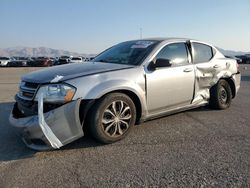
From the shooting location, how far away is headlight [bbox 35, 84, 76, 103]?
3.75 metres

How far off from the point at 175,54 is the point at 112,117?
1.80 metres

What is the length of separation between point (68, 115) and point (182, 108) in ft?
7.61

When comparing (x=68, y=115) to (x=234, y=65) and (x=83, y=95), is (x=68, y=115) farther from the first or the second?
(x=234, y=65)

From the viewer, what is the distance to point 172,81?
488 centimetres

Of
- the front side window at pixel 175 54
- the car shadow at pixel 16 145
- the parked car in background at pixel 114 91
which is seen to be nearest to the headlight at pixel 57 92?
the parked car in background at pixel 114 91

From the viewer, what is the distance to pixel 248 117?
5766 mm

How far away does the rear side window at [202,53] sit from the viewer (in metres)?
5.58

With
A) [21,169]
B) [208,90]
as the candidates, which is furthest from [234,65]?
[21,169]

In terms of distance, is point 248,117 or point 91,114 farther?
point 248,117

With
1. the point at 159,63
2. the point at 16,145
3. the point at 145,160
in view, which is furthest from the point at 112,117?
the point at 16,145

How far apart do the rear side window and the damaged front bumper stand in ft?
9.09

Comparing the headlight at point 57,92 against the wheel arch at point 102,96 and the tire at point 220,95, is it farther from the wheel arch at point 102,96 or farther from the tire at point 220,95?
the tire at point 220,95

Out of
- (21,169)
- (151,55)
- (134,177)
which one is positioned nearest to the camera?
(134,177)

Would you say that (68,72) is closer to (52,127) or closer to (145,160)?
(52,127)
